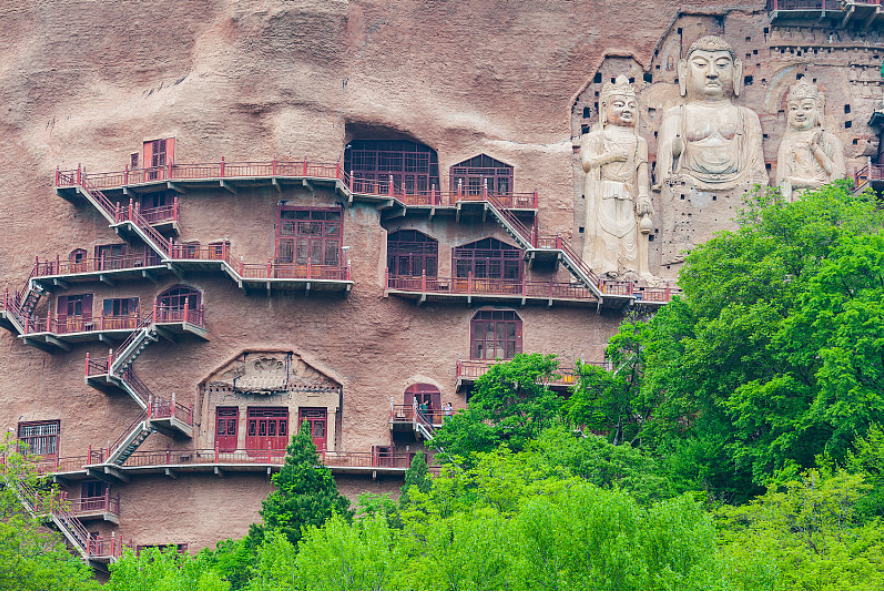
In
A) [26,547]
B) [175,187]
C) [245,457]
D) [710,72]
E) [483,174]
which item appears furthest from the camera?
[710,72]

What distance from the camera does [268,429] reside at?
198 ft

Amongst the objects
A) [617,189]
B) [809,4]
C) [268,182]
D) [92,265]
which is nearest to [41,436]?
[92,265]

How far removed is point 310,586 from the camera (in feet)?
145

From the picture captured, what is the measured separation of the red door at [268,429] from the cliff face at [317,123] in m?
1.45

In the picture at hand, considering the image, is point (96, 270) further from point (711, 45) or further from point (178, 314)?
point (711, 45)

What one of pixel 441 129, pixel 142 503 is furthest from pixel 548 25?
pixel 142 503

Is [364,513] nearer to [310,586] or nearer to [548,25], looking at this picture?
[310,586]

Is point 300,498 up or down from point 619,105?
down

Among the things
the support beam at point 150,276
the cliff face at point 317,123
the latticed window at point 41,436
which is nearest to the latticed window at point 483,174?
the cliff face at point 317,123

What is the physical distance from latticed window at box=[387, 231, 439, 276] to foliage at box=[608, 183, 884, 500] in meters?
9.00

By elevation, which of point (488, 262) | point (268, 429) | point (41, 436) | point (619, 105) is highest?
point (619, 105)

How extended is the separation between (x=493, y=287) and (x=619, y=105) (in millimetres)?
8882

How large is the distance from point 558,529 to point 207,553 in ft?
48.8

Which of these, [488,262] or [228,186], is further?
[488,262]
